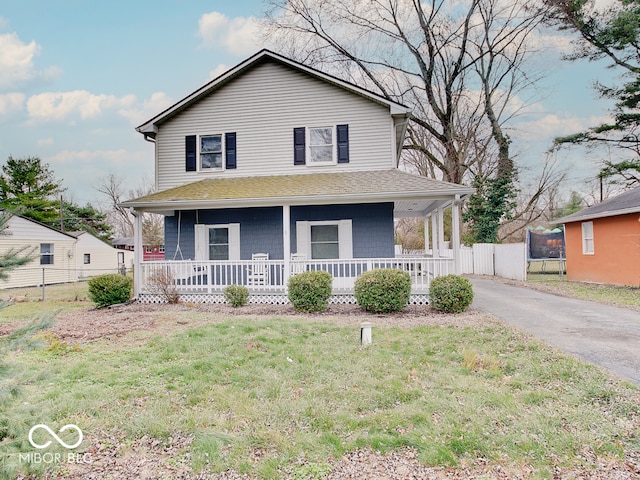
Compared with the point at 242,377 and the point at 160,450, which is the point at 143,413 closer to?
the point at 160,450

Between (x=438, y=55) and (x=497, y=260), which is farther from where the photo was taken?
(x=438, y=55)

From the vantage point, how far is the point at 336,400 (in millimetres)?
3895

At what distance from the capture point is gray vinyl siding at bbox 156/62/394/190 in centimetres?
1196

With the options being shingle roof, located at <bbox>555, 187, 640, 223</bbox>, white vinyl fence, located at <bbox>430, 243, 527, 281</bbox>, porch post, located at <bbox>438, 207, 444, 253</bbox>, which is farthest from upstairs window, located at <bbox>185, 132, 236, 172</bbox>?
shingle roof, located at <bbox>555, 187, 640, 223</bbox>

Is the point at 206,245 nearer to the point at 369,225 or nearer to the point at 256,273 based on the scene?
the point at 256,273

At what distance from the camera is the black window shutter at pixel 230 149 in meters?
12.5

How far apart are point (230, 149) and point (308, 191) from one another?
13.7 feet

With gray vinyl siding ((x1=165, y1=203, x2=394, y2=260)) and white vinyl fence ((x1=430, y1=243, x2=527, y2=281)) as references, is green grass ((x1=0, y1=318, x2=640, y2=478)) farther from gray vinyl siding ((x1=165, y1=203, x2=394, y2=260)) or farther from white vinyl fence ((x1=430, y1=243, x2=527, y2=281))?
white vinyl fence ((x1=430, y1=243, x2=527, y2=281))

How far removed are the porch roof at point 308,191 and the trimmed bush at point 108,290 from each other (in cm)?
226

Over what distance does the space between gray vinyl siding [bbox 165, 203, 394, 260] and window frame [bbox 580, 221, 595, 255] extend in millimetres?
10163

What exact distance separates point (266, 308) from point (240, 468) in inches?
271

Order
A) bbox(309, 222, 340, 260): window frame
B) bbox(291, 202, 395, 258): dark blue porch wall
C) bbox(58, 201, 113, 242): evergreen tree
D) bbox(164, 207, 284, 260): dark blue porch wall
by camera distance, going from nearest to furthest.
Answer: bbox(291, 202, 395, 258): dark blue porch wall < bbox(309, 222, 340, 260): window frame < bbox(164, 207, 284, 260): dark blue porch wall < bbox(58, 201, 113, 242): evergreen tree

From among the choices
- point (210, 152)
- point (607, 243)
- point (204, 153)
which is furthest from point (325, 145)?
point (607, 243)

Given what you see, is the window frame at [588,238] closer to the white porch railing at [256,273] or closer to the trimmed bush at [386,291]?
the white porch railing at [256,273]
